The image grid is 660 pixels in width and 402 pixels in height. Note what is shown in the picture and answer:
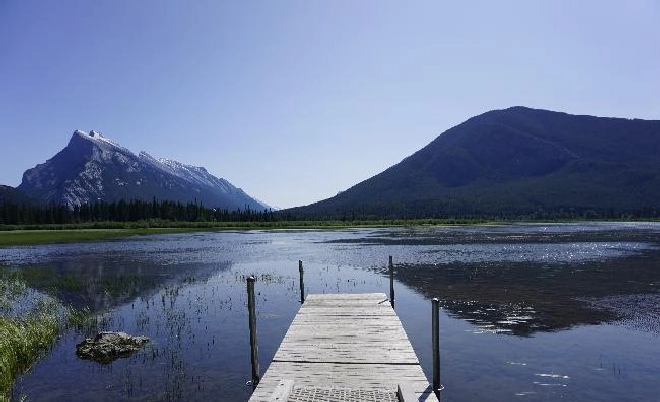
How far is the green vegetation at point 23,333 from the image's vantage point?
15.7 meters

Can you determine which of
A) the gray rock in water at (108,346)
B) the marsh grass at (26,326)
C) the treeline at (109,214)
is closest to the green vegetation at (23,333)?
the marsh grass at (26,326)

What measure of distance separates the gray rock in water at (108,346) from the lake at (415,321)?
1.56 feet

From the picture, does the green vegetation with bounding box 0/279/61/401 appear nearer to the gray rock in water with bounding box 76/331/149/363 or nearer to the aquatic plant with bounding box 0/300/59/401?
the aquatic plant with bounding box 0/300/59/401

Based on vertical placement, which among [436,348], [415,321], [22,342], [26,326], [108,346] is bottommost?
[415,321]

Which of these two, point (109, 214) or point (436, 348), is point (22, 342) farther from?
point (109, 214)

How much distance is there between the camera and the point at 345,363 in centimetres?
1428

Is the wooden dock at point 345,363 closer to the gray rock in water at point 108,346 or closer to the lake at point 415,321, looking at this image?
the lake at point 415,321

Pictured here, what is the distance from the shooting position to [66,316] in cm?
2402

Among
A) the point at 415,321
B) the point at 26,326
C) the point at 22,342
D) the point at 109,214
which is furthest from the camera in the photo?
the point at 109,214

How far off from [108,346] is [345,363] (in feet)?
35.3

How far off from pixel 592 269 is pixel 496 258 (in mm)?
10768

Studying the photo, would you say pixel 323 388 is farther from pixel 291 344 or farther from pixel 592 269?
pixel 592 269

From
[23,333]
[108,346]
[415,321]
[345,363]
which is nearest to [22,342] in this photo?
[23,333]

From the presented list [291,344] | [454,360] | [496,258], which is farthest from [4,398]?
[496,258]
